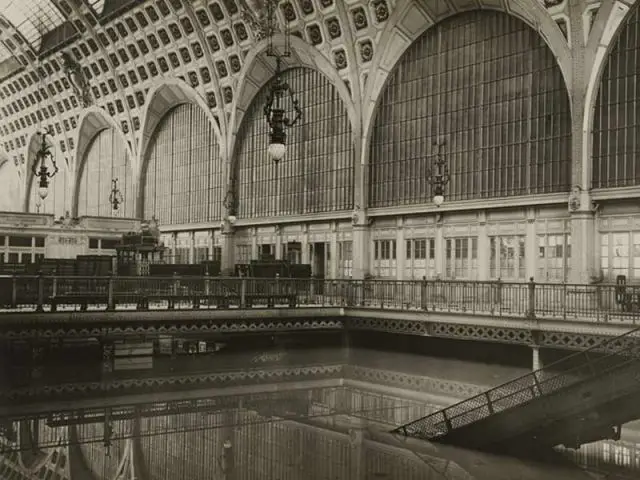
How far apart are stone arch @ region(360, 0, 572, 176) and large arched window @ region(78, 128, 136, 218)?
18381 mm

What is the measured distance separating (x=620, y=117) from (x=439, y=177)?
17.6 ft

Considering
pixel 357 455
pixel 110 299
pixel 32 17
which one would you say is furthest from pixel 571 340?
pixel 32 17

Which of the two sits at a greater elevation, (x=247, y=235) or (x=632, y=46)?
(x=632, y=46)

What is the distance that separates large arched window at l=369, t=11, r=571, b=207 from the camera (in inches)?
887

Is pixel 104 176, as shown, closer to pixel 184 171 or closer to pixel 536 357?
pixel 184 171

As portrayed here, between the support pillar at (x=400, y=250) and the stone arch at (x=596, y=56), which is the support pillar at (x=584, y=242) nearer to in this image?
the stone arch at (x=596, y=56)

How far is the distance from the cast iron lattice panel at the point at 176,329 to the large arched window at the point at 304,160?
7796mm

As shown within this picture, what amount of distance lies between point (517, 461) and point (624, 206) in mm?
11534

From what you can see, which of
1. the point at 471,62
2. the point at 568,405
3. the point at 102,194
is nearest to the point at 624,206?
the point at 471,62

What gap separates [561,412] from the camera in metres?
11.5

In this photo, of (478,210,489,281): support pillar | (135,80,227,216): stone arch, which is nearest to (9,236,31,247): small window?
(135,80,227,216): stone arch

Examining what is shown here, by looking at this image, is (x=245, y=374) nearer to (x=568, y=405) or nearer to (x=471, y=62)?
(x=568, y=405)

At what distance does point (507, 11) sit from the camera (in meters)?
23.5

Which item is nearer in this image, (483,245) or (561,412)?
(561,412)
